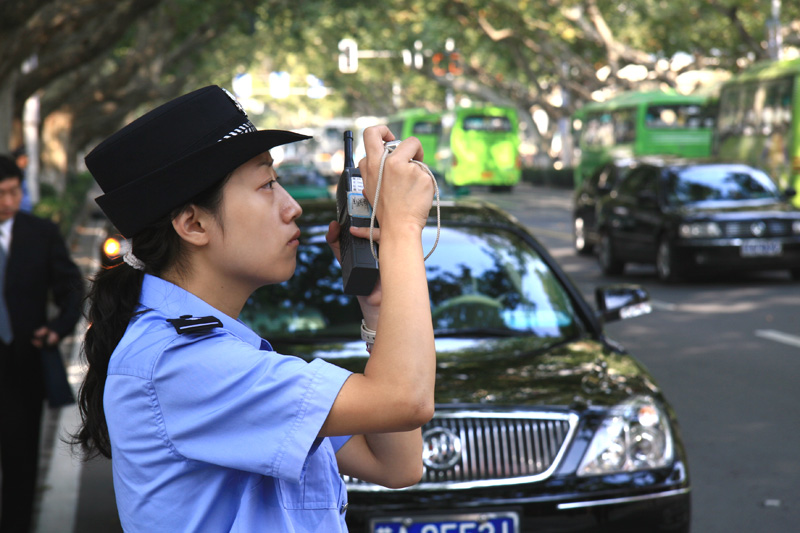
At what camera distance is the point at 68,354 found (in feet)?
37.4

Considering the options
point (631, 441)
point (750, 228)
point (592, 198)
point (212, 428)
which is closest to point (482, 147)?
point (592, 198)

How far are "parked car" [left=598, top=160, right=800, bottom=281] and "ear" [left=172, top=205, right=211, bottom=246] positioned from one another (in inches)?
534

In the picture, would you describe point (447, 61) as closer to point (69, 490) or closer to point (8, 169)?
point (69, 490)

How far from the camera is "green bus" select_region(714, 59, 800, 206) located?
24.8 meters

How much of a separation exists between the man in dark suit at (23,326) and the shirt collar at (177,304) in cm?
335

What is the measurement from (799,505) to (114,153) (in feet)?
15.6

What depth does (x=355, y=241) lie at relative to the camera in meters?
1.87

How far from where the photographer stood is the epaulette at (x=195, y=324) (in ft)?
5.74

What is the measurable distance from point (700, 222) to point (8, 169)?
10832 millimetres

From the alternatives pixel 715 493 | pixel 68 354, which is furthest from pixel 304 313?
Answer: pixel 68 354

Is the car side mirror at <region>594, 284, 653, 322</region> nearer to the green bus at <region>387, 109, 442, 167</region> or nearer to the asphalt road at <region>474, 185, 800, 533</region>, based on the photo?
the asphalt road at <region>474, 185, 800, 533</region>

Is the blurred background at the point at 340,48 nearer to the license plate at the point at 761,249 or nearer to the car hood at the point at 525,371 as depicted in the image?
the car hood at the point at 525,371

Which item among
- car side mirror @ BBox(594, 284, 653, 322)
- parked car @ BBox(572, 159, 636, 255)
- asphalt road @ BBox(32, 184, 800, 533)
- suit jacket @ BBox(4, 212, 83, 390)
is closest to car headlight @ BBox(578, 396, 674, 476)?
car side mirror @ BBox(594, 284, 653, 322)

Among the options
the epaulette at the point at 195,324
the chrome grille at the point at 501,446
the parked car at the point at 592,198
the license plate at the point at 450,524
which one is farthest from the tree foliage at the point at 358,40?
the epaulette at the point at 195,324
